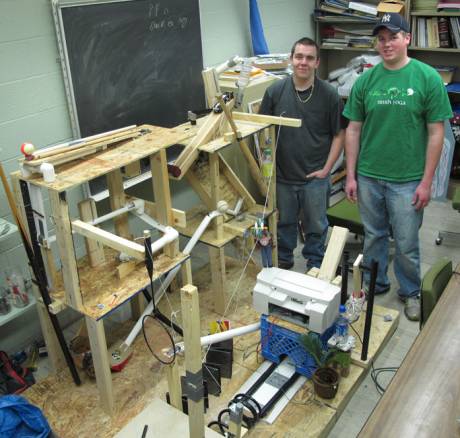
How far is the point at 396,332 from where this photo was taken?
3152 millimetres

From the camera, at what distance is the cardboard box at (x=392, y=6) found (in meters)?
4.52

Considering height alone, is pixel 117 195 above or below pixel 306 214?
above

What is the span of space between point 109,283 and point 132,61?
138cm

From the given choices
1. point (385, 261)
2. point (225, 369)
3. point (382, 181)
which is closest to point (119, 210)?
point (225, 369)

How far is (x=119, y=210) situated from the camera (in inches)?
106

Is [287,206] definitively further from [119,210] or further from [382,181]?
[119,210]

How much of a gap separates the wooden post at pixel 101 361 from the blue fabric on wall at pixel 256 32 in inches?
104

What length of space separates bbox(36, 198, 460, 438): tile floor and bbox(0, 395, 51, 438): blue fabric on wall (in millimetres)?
543

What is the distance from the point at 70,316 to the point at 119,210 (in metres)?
1.00

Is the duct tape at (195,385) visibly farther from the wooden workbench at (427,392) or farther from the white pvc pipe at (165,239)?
the white pvc pipe at (165,239)

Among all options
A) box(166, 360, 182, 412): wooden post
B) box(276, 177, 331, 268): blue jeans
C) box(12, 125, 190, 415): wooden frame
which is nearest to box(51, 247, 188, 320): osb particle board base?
box(12, 125, 190, 415): wooden frame

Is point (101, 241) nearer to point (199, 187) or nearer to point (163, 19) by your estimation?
point (199, 187)

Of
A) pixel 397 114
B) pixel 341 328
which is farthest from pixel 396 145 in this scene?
pixel 341 328

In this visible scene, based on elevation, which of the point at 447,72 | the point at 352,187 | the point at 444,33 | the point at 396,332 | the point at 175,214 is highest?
the point at 444,33
